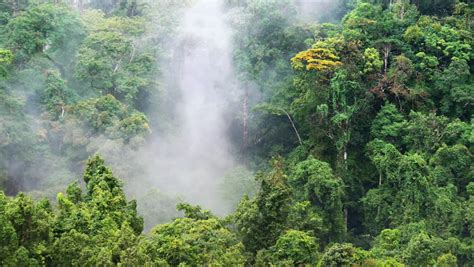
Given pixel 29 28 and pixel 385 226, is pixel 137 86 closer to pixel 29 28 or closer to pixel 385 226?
pixel 29 28

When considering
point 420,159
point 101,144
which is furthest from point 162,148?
point 420,159

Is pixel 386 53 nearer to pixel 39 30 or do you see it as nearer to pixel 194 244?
pixel 39 30

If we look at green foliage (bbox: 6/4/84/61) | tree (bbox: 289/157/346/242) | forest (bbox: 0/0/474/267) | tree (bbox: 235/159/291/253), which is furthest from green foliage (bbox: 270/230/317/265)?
green foliage (bbox: 6/4/84/61)

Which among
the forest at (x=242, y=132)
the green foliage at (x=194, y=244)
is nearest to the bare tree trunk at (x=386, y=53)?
the forest at (x=242, y=132)

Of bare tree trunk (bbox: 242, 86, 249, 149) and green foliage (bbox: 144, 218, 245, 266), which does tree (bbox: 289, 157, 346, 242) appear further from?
bare tree trunk (bbox: 242, 86, 249, 149)

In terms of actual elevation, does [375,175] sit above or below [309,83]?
below

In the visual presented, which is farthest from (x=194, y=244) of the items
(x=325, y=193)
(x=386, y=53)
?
(x=386, y=53)

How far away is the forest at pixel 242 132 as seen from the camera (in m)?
20.0

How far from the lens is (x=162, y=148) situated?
101 ft

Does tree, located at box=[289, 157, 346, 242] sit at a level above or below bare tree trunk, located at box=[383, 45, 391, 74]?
below

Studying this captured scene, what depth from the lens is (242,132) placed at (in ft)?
111

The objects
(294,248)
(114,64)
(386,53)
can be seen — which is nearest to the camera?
(294,248)

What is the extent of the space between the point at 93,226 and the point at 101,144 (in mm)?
8412

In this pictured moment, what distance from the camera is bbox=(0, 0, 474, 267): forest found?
65.6 ft
